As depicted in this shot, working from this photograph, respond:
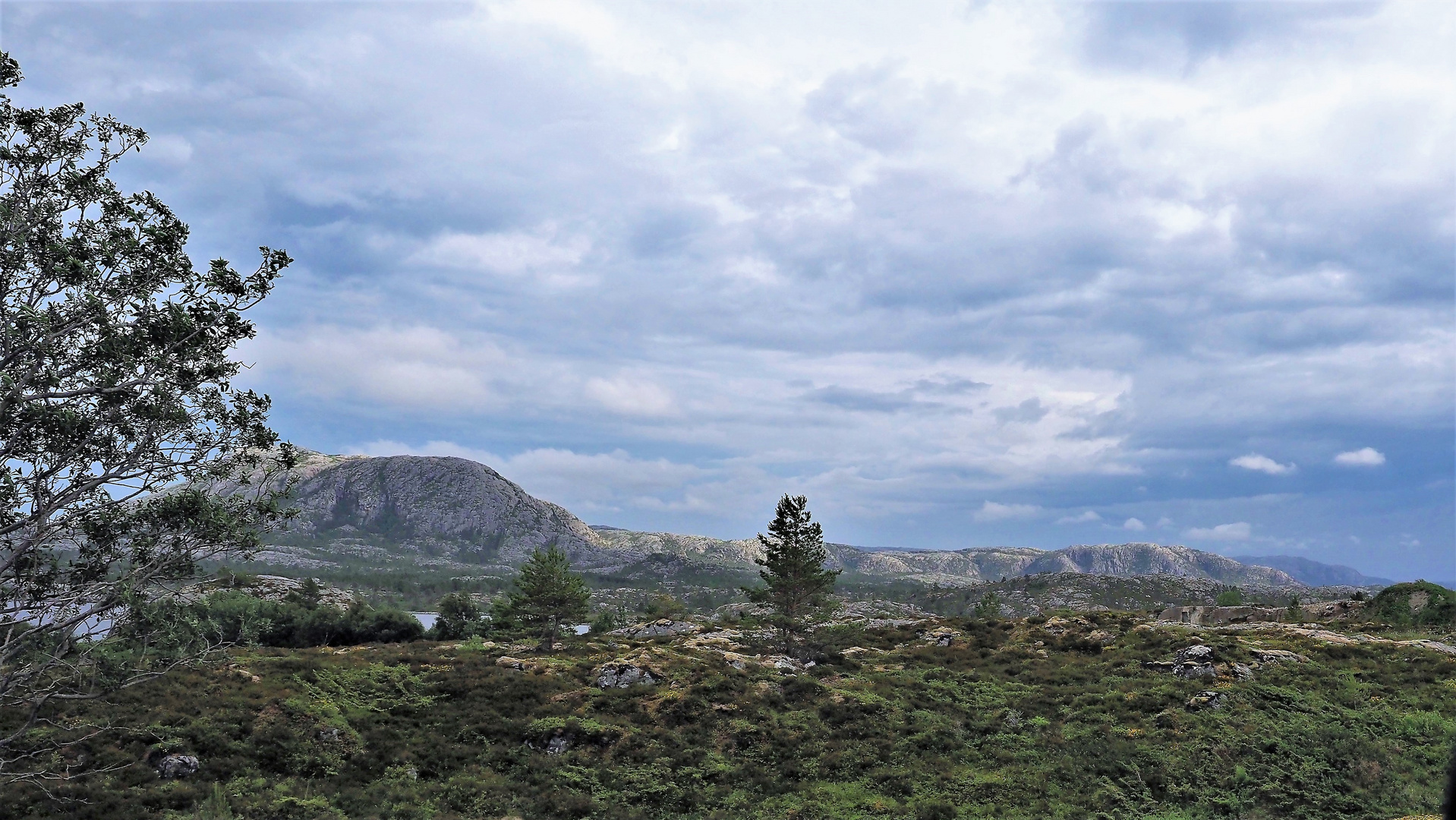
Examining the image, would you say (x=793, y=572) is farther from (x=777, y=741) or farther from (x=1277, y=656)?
(x=1277, y=656)

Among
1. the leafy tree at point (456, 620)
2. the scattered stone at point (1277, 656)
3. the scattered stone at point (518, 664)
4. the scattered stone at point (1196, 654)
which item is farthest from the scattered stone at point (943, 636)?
the leafy tree at point (456, 620)

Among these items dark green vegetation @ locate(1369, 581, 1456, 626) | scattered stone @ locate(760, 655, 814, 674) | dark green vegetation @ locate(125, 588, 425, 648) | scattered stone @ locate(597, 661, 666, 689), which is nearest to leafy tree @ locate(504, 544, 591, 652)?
scattered stone @ locate(597, 661, 666, 689)

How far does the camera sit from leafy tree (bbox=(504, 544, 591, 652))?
5056 centimetres

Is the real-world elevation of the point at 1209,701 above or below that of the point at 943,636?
above

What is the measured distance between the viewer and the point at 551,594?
50.4 m

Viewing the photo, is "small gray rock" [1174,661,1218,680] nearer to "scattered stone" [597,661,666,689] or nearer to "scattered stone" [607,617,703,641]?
"scattered stone" [597,661,666,689]

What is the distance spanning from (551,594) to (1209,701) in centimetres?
4156

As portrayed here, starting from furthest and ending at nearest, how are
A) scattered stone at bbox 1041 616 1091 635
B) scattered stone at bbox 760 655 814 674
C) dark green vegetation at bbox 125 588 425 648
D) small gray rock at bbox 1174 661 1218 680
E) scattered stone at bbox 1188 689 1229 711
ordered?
dark green vegetation at bbox 125 588 425 648 < scattered stone at bbox 1041 616 1091 635 < scattered stone at bbox 760 655 814 674 < small gray rock at bbox 1174 661 1218 680 < scattered stone at bbox 1188 689 1229 711

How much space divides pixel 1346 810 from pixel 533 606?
47.0m

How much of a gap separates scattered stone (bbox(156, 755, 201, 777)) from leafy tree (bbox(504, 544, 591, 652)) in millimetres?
26326

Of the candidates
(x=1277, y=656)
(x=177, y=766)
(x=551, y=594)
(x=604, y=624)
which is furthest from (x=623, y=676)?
(x=604, y=624)

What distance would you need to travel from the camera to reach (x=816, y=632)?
52219 millimetres

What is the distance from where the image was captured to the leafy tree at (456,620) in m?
68.9

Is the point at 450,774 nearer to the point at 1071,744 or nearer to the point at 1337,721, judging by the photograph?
the point at 1071,744
